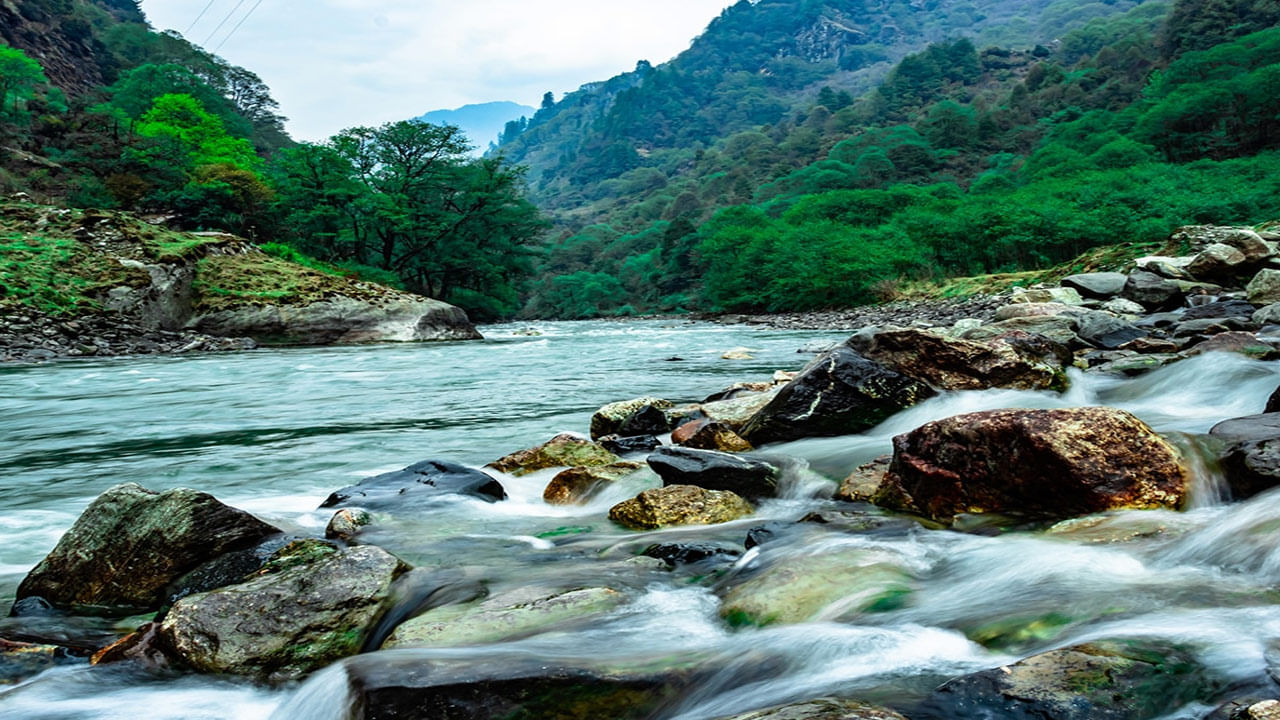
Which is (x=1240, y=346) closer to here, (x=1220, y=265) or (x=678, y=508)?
(x=678, y=508)

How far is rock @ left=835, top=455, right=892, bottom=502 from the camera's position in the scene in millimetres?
4578

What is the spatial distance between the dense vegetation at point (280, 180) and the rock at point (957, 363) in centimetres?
3582

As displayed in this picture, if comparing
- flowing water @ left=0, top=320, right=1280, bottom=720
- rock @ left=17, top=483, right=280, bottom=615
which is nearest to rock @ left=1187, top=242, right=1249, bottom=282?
flowing water @ left=0, top=320, right=1280, bottom=720

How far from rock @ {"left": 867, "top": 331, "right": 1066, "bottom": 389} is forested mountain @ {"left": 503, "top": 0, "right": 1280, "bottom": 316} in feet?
99.4

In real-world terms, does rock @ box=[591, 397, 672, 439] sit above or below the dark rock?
below

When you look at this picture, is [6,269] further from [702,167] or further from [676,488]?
[702,167]

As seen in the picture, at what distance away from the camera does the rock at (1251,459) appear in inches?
136

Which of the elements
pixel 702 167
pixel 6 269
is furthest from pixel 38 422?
pixel 702 167

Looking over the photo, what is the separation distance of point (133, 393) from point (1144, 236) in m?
35.2

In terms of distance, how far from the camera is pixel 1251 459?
11.7ft

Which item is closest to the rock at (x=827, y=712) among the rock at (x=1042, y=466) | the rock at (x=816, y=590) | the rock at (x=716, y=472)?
the rock at (x=816, y=590)

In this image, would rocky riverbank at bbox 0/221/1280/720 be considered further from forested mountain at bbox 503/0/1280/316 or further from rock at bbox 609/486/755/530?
forested mountain at bbox 503/0/1280/316

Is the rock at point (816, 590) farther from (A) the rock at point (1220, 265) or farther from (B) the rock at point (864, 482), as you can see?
(A) the rock at point (1220, 265)

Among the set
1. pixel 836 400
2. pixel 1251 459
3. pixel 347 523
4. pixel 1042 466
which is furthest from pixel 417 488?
pixel 1251 459
